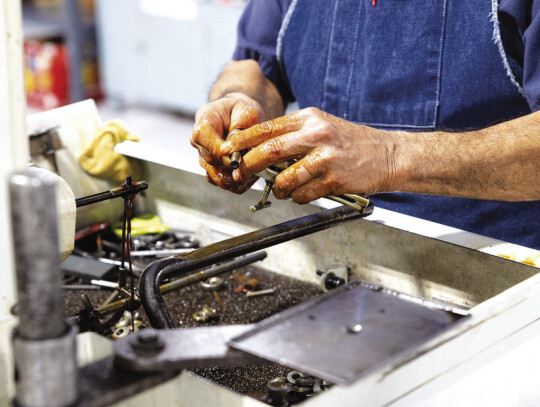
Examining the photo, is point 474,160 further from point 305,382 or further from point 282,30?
point 282,30

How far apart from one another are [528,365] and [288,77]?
2.87ft

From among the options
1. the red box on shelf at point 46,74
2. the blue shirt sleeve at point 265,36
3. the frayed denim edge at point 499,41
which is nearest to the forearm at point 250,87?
the blue shirt sleeve at point 265,36

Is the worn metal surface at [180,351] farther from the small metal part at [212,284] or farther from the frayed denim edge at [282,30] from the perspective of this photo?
the frayed denim edge at [282,30]

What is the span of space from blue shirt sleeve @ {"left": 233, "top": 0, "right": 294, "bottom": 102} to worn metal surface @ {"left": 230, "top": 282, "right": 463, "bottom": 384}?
87cm

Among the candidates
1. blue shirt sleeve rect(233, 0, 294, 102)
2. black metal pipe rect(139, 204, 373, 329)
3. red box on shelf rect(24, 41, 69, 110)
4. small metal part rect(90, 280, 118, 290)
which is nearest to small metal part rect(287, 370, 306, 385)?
black metal pipe rect(139, 204, 373, 329)

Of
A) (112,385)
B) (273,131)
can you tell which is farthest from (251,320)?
(112,385)

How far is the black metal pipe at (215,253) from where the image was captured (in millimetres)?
887

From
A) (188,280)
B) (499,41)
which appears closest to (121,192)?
(188,280)

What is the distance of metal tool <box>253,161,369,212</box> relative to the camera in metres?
1.07

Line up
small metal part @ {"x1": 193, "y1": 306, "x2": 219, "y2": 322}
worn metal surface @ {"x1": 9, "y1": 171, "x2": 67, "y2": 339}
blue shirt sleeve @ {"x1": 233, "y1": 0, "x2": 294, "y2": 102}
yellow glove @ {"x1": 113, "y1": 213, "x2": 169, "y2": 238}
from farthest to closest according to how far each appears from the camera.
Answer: blue shirt sleeve @ {"x1": 233, "y1": 0, "x2": 294, "y2": 102}
yellow glove @ {"x1": 113, "y1": 213, "x2": 169, "y2": 238}
small metal part @ {"x1": 193, "y1": 306, "x2": 219, "y2": 322}
worn metal surface @ {"x1": 9, "y1": 171, "x2": 67, "y2": 339}

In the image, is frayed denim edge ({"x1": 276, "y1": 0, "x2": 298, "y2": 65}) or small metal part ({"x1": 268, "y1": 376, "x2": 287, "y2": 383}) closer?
small metal part ({"x1": 268, "y1": 376, "x2": 287, "y2": 383})

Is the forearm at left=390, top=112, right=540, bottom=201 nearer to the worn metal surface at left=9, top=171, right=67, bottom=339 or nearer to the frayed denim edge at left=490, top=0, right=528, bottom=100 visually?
the frayed denim edge at left=490, top=0, right=528, bottom=100

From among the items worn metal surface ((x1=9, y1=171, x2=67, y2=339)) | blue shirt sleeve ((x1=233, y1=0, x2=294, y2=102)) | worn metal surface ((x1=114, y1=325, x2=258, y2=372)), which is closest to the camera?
worn metal surface ((x1=9, y1=171, x2=67, y2=339))

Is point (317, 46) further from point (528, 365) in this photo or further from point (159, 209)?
point (528, 365)
